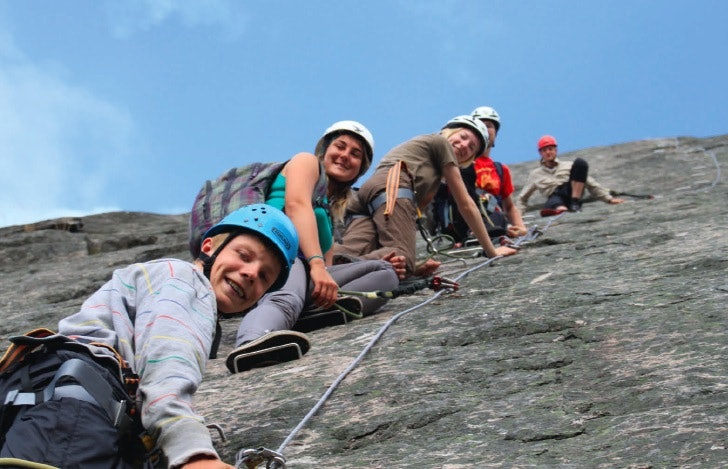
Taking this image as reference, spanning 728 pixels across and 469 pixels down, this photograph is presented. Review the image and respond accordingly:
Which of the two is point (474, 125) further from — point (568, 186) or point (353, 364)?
point (568, 186)

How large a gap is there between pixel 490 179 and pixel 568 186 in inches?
143

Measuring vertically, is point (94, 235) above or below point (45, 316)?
above

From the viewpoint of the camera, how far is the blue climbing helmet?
376 centimetres

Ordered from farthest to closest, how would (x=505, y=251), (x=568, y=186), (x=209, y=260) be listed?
1. (x=568, y=186)
2. (x=505, y=251)
3. (x=209, y=260)

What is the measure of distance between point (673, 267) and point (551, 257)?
1731 millimetres

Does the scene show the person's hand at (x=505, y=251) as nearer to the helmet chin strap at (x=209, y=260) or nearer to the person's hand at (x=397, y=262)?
the person's hand at (x=397, y=262)

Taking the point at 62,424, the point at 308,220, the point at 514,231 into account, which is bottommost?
the point at 62,424

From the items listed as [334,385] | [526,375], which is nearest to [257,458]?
[334,385]

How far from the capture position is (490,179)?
33.7 ft

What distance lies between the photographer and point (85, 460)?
2.52 meters

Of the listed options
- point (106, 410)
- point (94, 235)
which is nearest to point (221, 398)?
point (106, 410)

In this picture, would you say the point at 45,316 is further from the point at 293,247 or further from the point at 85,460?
the point at 85,460

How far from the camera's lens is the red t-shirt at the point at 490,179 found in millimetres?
10250

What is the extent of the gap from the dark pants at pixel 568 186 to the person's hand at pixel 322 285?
842cm
